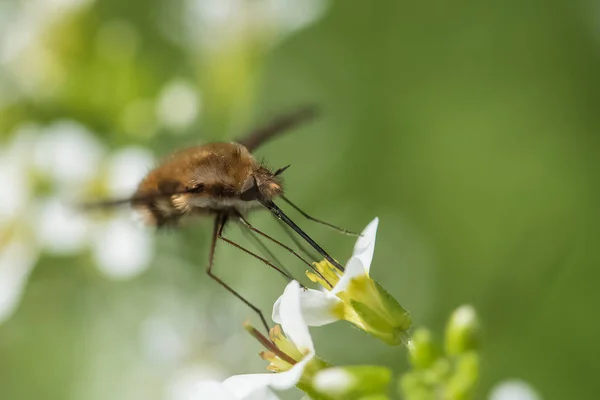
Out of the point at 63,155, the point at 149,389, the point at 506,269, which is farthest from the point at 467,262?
the point at 63,155

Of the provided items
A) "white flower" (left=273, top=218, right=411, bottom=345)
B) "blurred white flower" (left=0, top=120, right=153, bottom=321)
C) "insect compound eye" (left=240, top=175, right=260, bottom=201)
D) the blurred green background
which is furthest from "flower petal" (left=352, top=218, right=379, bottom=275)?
"blurred white flower" (left=0, top=120, right=153, bottom=321)

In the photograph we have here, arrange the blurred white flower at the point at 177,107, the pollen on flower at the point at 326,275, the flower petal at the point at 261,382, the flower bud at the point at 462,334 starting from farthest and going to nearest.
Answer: the blurred white flower at the point at 177,107 → the pollen on flower at the point at 326,275 → the flower bud at the point at 462,334 → the flower petal at the point at 261,382

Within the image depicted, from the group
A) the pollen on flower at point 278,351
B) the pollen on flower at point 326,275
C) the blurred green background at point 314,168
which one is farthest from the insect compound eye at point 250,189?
the blurred green background at point 314,168

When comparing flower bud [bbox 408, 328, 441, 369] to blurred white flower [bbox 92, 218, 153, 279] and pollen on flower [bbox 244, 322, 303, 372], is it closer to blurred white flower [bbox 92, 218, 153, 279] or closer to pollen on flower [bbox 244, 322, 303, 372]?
pollen on flower [bbox 244, 322, 303, 372]

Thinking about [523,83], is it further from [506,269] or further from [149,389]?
[149,389]

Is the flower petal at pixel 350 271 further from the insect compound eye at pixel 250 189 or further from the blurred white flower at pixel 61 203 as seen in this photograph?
the blurred white flower at pixel 61 203

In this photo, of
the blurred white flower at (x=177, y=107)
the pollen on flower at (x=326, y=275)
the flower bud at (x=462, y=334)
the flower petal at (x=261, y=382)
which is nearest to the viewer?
the flower petal at (x=261, y=382)

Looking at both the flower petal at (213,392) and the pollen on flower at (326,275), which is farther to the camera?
the pollen on flower at (326,275)
